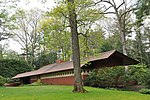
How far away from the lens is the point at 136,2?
2558 centimetres

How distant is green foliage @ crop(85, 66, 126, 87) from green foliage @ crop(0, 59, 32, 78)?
71.8 ft

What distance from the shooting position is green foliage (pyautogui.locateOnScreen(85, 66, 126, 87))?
21422 mm

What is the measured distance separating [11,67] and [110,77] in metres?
24.2

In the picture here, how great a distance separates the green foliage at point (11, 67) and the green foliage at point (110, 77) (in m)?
21.9

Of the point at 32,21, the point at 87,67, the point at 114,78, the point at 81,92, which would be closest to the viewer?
the point at 81,92

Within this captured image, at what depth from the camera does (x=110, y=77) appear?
21.5 m

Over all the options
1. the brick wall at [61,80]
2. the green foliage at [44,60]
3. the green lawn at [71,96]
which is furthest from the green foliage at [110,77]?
the green foliage at [44,60]

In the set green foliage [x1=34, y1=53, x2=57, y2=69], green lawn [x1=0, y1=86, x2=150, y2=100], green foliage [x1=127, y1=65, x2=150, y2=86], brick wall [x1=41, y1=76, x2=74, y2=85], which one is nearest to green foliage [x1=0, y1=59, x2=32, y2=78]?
green foliage [x1=34, y1=53, x2=57, y2=69]

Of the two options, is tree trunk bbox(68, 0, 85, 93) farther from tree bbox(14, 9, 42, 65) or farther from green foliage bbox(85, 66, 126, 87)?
tree bbox(14, 9, 42, 65)

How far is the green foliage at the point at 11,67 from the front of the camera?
133 ft

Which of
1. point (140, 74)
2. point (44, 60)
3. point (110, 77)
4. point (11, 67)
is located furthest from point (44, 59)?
point (140, 74)

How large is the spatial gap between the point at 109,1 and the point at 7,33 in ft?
75.4

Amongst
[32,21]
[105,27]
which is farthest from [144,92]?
[32,21]

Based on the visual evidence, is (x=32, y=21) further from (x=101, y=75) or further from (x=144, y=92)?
(x=144, y=92)
